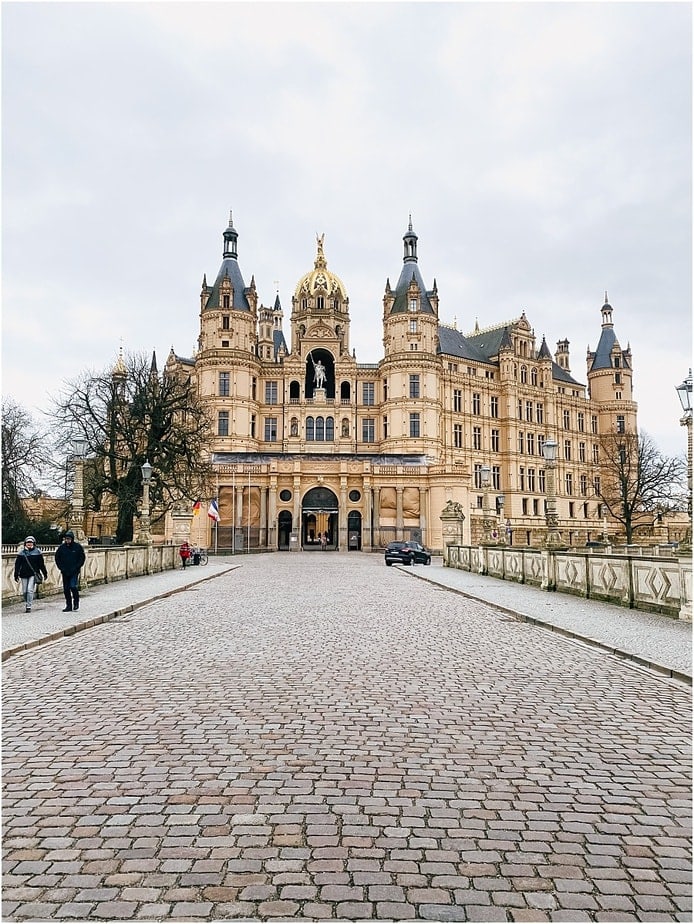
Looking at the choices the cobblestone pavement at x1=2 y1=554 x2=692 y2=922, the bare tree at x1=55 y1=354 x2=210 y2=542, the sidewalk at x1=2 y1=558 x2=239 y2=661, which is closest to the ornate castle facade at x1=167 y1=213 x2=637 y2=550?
the bare tree at x1=55 y1=354 x2=210 y2=542

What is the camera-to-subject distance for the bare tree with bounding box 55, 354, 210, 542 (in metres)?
37.5

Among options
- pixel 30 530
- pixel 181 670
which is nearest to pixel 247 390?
pixel 30 530

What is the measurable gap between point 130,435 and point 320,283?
136ft

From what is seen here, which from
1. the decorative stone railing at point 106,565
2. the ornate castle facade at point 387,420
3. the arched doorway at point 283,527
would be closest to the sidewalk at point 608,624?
the decorative stone railing at point 106,565

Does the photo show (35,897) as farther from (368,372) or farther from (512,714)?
(368,372)

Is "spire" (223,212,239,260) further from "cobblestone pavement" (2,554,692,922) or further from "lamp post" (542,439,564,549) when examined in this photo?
"cobblestone pavement" (2,554,692,922)

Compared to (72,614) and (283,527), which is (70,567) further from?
(283,527)

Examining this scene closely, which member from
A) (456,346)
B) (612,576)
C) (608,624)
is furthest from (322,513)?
(608,624)

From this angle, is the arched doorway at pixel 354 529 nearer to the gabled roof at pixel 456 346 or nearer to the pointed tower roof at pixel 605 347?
the gabled roof at pixel 456 346

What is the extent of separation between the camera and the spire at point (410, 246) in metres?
75.2

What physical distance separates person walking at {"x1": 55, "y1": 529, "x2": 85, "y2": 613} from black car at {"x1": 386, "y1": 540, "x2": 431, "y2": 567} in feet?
80.5

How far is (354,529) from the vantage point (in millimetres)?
59906

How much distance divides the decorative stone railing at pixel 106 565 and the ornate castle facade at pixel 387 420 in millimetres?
22445

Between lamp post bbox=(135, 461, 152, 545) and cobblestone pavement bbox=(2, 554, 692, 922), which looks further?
lamp post bbox=(135, 461, 152, 545)
